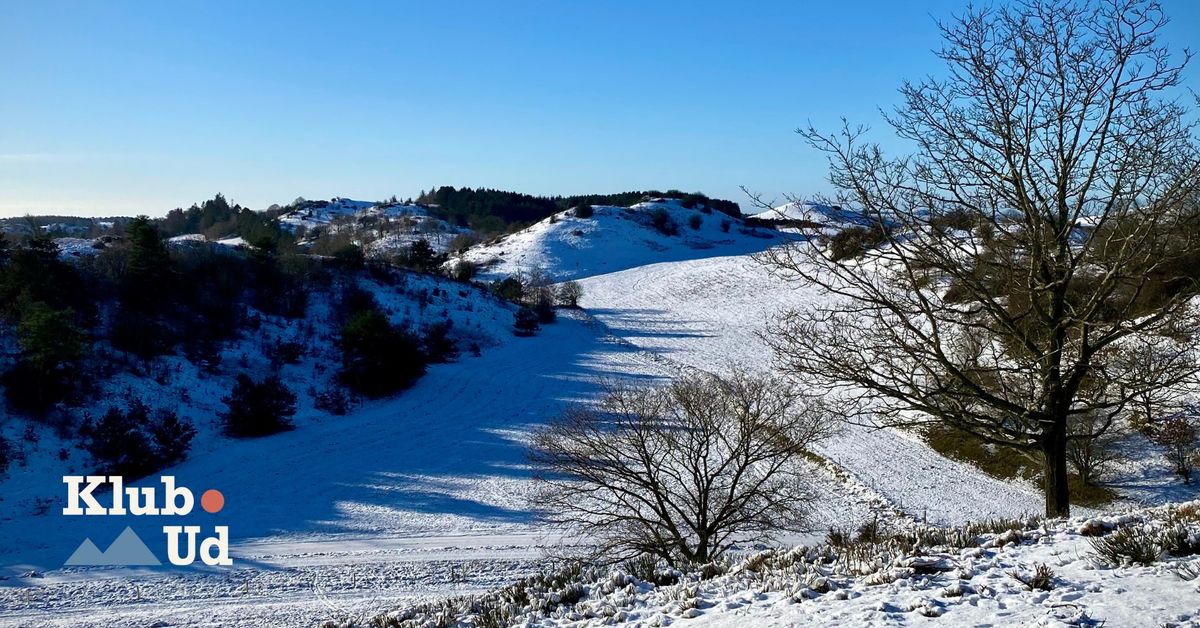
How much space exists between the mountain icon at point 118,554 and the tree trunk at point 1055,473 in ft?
61.2

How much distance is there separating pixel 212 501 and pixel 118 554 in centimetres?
439

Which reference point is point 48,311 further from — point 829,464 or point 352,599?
point 829,464

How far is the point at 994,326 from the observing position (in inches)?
315

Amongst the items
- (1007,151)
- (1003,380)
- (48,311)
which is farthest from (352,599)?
(48,311)

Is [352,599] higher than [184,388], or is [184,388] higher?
[184,388]

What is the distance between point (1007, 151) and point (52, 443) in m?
28.2

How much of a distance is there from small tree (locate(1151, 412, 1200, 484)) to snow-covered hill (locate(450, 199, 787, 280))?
197 ft

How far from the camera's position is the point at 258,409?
93.8 ft

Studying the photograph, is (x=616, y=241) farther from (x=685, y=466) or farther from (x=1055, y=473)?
(x=1055, y=473)

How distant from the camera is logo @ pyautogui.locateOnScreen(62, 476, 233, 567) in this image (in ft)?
58.7

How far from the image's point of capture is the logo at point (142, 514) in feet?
58.7

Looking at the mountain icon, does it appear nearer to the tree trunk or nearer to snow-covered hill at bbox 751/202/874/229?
snow-covered hill at bbox 751/202/874/229

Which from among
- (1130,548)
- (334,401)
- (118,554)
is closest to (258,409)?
(334,401)

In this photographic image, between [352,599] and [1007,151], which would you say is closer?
[1007,151]
